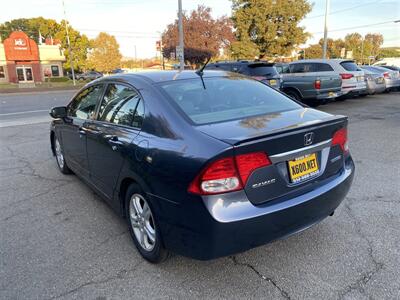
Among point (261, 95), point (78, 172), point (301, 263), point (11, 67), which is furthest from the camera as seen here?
point (11, 67)

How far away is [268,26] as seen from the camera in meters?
30.2

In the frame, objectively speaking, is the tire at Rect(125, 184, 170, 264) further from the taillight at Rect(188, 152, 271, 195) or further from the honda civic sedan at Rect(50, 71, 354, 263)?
the taillight at Rect(188, 152, 271, 195)

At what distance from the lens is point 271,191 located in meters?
2.41

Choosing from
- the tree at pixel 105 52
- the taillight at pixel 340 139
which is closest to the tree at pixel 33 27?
the tree at pixel 105 52

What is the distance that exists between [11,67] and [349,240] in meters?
52.8

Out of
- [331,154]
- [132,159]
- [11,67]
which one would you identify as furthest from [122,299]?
→ [11,67]

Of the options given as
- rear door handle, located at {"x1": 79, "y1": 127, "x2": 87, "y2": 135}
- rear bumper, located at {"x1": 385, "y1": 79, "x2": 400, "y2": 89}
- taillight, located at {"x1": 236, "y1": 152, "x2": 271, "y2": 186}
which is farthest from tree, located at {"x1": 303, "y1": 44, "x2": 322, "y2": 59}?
taillight, located at {"x1": 236, "y1": 152, "x2": 271, "y2": 186}

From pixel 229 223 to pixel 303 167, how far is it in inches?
29.9

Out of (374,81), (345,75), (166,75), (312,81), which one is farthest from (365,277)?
(374,81)

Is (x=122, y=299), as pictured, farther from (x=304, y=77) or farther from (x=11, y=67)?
(x=11, y=67)

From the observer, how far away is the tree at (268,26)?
30.1 meters

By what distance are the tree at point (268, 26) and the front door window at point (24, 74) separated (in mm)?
31901

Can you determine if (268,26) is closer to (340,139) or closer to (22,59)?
(340,139)

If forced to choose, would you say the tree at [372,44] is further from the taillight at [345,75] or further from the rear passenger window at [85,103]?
the rear passenger window at [85,103]
